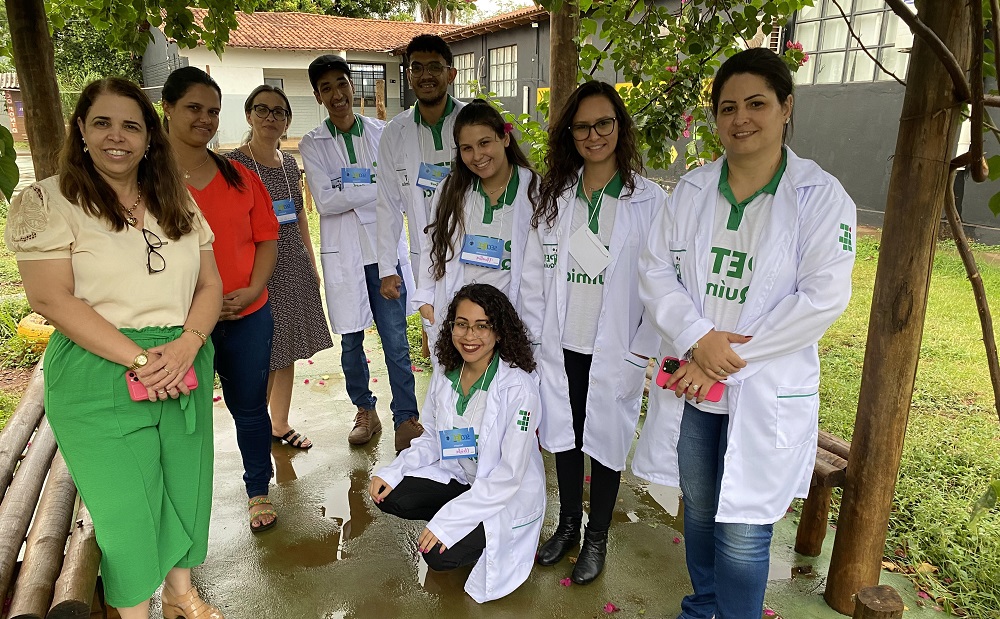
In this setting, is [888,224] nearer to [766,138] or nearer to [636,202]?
[766,138]

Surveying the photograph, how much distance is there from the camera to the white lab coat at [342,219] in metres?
3.77

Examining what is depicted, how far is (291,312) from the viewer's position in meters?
3.57

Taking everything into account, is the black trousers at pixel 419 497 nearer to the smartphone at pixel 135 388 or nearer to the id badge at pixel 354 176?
the smartphone at pixel 135 388

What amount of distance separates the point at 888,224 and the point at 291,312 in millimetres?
2748

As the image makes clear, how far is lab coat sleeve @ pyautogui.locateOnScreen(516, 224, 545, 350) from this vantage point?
266cm

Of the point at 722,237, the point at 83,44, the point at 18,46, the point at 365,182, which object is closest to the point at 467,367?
→ the point at 722,237

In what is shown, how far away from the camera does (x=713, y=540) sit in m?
2.25

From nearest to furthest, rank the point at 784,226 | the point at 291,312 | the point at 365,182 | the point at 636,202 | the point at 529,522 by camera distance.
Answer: the point at 784,226 < the point at 636,202 < the point at 529,522 < the point at 291,312 < the point at 365,182

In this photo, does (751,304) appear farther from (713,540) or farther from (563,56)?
(563,56)

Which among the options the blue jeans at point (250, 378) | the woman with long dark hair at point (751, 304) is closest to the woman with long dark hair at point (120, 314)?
the blue jeans at point (250, 378)

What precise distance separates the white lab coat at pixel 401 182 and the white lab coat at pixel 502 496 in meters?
1.12

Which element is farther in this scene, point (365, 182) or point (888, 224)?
point (365, 182)

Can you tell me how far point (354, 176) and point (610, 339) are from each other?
1969 mm

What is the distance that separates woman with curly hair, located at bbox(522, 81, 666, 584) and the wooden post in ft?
3.24
